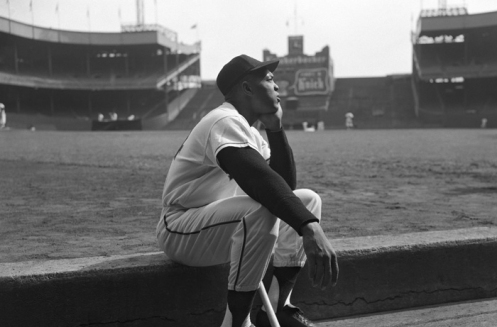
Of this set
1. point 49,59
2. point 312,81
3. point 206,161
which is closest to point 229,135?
point 206,161

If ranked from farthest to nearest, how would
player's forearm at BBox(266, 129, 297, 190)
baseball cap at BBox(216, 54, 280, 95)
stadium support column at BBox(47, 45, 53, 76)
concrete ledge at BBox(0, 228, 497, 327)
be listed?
stadium support column at BBox(47, 45, 53, 76), player's forearm at BBox(266, 129, 297, 190), baseball cap at BBox(216, 54, 280, 95), concrete ledge at BBox(0, 228, 497, 327)

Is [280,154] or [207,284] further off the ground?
[280,154]

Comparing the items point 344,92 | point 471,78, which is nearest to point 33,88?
point 344,92

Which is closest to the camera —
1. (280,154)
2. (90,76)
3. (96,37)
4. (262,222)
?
(262,222)

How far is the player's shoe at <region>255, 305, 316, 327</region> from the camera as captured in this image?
276cm

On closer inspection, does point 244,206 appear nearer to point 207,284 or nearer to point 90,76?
point 207,284

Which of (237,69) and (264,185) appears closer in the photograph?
(264,185)

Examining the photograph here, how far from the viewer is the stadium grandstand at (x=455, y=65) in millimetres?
46406

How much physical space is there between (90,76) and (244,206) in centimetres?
5341

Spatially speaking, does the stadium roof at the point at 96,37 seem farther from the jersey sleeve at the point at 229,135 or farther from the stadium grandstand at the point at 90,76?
the jersey sleeve at the point at 229,135

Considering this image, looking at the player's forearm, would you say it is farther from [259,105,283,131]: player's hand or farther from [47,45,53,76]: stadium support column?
[47,45,53,76]: stadium support column

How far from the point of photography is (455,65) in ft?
161

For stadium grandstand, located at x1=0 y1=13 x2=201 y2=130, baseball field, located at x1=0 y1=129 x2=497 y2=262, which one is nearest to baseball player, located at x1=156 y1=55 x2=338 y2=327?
baseball field, located at x1=0 y1=129 x2=497 y2=262

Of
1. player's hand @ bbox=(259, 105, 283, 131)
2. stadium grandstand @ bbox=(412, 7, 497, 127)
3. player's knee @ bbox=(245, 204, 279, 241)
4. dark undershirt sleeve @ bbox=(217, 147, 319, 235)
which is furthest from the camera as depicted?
stadium grandstand @ bbox=(412, 7, 497, 127)
